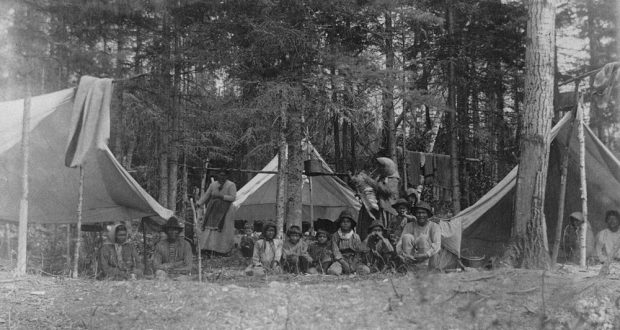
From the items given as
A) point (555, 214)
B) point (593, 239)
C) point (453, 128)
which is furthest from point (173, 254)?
point (453, 128)

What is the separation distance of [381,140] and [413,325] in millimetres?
9175

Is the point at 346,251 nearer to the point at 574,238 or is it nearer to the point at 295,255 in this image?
the point at 295,255

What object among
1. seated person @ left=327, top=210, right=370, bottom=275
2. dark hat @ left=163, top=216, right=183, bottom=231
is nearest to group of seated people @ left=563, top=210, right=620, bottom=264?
seated person @ left=327, top=210, right=370, bottom=275

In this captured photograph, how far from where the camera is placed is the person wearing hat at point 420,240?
6.65 meters

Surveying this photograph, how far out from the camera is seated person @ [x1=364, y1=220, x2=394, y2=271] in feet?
22.7

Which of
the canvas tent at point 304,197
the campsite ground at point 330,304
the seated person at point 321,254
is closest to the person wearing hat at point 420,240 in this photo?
the seated person at point 321,254

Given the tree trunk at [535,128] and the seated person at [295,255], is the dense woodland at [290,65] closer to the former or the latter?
the seated person at [295,255]

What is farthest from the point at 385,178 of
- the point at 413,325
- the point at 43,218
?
the point at 43,218

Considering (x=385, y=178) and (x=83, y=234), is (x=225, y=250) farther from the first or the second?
(x=385, y=178)

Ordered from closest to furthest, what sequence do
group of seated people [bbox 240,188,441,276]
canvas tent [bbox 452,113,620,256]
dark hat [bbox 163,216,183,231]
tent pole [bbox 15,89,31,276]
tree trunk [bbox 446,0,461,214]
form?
tent pole [bbox 15,89,31,276] → group of seated people [bbox 240,188,441,276] → dark hat [bbox 163,216,183,231] → canvas tent [bbox 452,113,620,256] → tree trunk [bbox 446,0,461,214]

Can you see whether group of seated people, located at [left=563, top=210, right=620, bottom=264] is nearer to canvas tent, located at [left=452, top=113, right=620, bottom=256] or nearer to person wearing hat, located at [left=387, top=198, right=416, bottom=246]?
canvas tent, located at [left=452, top=113, right=620, bottom=256]

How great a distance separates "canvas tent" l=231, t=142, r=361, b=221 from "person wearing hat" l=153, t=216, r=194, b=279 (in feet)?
15.2

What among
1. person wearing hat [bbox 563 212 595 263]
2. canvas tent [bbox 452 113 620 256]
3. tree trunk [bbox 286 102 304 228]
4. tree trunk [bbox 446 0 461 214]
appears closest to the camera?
person wearing hat [bbox 563 212 595 263]

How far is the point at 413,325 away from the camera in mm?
4422
